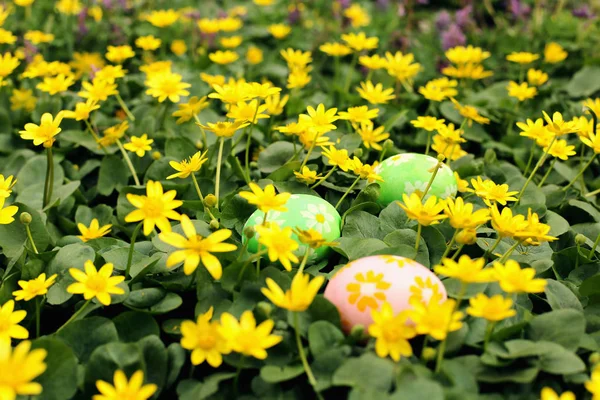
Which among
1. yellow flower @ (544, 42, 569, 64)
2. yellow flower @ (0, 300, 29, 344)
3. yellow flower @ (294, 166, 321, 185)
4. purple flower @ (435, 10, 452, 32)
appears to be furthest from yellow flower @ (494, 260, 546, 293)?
purple flower @ (435, 10, 452, 32)

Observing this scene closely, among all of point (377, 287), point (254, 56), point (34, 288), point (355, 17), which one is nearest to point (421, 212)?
point (377, 287)

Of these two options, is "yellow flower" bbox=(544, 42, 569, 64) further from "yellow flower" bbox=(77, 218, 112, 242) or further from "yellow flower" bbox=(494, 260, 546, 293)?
"yellow flower" bbox=(77, 218, 112, 242)

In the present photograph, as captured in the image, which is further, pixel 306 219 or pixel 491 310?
pixel 306 219

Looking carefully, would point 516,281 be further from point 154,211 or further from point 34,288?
point 34,288

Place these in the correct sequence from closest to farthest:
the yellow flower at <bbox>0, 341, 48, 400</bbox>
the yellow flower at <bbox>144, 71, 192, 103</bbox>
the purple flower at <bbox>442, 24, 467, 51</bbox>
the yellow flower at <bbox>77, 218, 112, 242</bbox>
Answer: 1. the yellow flower at <bbox>0, 341, 48, 400</bbox>
2. the yellow flower at <bbox>77, 218, 112, 242</bbox>
3. the yellow flower at <bbox>144, 71, 192, 103</bbox>
4. the purple flower at <bbox>442, 24, 467, 51</bbox>

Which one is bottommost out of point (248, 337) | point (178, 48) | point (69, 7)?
point (178, 48)

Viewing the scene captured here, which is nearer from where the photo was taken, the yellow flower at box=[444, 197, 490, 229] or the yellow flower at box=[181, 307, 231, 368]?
the yellow flower at box=[181, 307, 231, 368]

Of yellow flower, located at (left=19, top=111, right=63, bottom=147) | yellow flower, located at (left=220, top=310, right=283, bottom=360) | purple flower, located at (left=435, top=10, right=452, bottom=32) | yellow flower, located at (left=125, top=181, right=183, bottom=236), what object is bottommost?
purple flower, located at (left=435, top=10, right=452, bottom=32)
